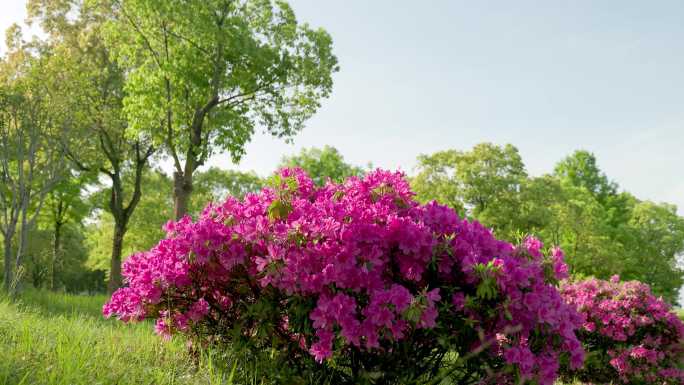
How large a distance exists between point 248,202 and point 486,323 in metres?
2.51

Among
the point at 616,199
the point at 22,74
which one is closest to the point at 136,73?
the point at 22,74

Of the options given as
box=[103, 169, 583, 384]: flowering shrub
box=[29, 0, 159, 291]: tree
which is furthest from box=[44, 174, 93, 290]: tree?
box=[103, 169, 583, 384]: flowering shrub

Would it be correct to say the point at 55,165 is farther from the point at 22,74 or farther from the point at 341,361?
the point at 341,361

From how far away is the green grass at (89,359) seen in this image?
405 centimetres

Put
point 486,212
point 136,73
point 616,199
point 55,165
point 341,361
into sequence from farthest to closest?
point 616,199 < point 486,212 < point 136,73 < point 55,165 < point 341,361

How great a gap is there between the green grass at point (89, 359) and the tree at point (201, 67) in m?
11.1

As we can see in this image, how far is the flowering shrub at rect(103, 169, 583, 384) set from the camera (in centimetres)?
434

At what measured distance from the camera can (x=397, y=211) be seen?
16.3 ft

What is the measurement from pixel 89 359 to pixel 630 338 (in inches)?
399

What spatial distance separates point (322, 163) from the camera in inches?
1658

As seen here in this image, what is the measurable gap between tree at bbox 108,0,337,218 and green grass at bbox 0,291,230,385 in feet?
36.3

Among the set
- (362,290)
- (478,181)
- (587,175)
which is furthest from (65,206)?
(587,175)

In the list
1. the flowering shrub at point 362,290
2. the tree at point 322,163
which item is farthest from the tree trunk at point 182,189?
the tree at point 322,163

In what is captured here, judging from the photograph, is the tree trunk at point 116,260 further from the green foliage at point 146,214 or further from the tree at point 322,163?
the tree at point 322,163
